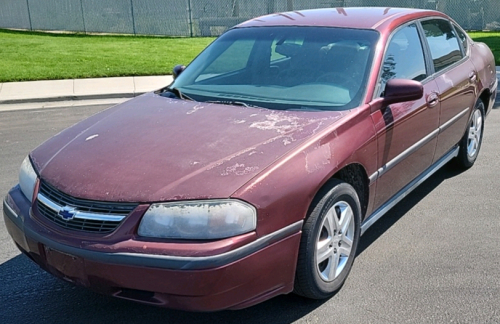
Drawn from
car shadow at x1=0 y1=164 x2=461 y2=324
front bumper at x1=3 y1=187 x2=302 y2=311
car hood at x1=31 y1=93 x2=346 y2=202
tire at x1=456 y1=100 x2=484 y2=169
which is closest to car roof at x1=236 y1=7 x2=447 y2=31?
car hood at x1=31 y1=93 x2=346 y2=202

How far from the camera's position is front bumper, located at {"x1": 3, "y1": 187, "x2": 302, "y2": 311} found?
259 centimetres

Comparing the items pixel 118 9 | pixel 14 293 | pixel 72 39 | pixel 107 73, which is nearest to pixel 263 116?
pixel 14 293

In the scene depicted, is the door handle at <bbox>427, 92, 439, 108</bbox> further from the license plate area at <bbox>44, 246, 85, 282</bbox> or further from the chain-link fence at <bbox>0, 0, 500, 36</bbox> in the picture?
the chain-link fence at <bbox>0, 0, 500, 36</bbox>

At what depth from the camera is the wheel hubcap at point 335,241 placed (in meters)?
3.20

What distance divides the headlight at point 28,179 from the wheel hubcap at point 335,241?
5.46 ft

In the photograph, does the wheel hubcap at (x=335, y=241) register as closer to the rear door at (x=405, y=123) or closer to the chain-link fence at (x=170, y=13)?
the rear door at (x=405, y=123)

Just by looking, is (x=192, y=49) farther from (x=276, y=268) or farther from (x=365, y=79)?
(x=276, y=268)

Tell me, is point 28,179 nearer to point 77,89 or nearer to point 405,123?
point 405,123

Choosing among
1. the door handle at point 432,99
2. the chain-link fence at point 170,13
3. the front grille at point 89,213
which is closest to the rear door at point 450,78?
the door handle at point 432,99

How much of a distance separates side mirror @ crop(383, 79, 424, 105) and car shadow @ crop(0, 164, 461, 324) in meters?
1.40

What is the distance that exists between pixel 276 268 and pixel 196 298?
1.50 feet

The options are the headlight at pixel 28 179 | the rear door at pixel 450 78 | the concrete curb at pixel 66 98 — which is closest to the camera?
the headlight at pixel 28 179

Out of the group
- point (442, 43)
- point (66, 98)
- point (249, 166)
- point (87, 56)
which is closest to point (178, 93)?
point (249, 166)

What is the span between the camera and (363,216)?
3.71 meters
